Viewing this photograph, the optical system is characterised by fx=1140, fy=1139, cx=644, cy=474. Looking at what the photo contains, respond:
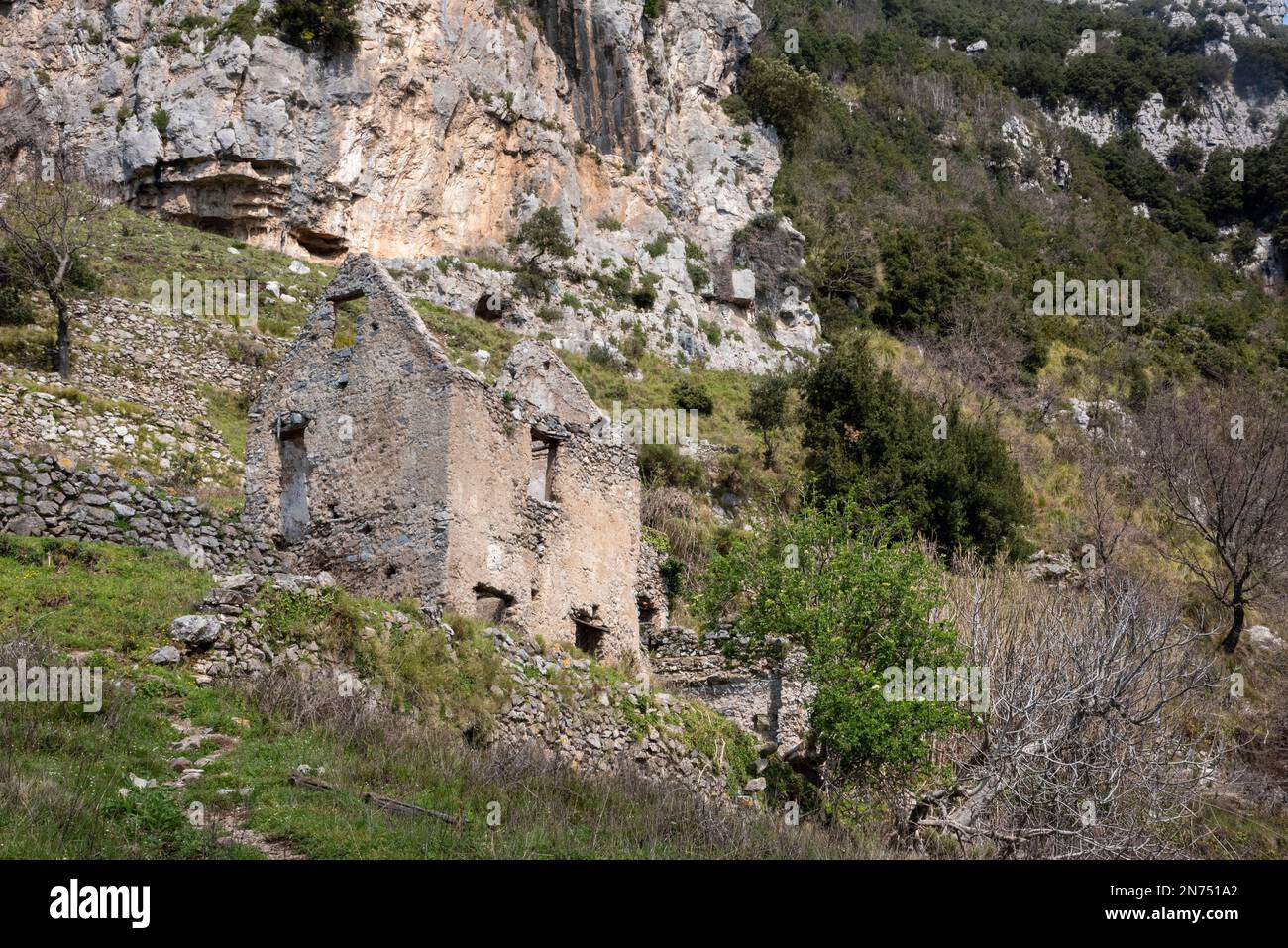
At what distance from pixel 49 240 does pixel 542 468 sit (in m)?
16.4

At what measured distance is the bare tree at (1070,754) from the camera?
14.8 m

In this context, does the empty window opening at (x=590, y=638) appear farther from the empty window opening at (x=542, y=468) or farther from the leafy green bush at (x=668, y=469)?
the leafy green bush at (x=668, y=469)

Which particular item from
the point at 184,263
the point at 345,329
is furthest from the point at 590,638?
the point at 184,263

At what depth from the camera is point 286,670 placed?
12.3 m

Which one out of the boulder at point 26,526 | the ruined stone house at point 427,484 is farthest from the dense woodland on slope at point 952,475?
the ruined stone house at point 427,484

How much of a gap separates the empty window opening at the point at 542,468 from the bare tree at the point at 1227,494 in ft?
61.2

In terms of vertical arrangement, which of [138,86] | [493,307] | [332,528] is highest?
[138,86]

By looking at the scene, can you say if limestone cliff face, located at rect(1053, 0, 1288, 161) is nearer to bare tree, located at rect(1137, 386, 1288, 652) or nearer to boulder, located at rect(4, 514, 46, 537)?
bare tree, located at rect(1137, 386, 1288, 652)

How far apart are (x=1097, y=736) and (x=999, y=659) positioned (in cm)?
187

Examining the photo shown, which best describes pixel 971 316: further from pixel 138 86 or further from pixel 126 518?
pixel 126 518

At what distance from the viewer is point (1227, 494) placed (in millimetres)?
31812

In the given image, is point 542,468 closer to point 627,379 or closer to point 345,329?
point 345,329

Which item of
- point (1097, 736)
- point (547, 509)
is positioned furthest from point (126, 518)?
point (1097, 736)
